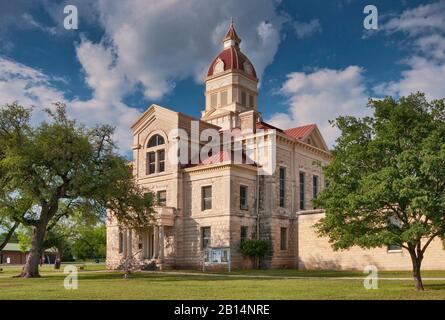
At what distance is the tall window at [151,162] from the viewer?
5007 centimetres

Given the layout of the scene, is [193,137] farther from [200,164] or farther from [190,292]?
[190,292]

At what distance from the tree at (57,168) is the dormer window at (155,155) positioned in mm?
12420

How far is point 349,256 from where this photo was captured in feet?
127

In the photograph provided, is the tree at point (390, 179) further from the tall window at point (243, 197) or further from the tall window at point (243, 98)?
the tall window at point (243, 98)

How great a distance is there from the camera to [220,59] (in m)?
58.0

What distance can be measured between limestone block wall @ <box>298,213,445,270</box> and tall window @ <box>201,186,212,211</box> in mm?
8155

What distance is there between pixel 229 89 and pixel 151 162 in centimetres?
1212

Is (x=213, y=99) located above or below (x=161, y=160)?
above

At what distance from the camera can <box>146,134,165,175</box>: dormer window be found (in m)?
49.3

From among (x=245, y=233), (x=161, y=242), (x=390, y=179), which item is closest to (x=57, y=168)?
(x=161, y=242)

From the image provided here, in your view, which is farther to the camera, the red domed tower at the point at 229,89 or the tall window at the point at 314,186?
the red domed tower at the point at 229,89

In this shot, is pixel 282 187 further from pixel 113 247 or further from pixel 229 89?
pixel 113 247

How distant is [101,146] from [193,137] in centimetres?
1315

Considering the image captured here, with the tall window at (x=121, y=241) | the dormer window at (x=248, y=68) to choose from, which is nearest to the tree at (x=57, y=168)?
the tall window at (x=121, y=241)
